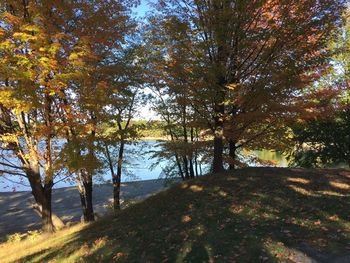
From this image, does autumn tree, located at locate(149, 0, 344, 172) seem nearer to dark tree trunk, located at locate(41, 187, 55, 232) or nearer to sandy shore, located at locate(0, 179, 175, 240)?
dark tree trunk, located at locate(41, 187, 55, 232)

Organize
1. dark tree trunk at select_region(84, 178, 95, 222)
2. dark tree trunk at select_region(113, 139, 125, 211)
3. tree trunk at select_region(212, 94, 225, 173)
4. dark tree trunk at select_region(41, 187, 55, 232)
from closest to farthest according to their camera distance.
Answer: tree trunk at select_region(212, 94, 225, 173), dark tree trunk at select_region(41, 187, 55, 232), dark tree trunk at select_region(84, 178, 95, 222), dark tree trunk at select_region(113, 139, 125, 211)

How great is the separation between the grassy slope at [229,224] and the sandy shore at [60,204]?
25.5 feet

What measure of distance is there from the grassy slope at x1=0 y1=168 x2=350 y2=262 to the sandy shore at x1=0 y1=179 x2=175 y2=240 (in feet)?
25.5

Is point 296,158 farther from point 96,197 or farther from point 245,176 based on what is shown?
point 96,197

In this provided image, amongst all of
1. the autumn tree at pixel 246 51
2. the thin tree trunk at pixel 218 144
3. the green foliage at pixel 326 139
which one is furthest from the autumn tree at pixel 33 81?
the green foliage at pixel 326 139

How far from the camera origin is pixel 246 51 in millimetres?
11969

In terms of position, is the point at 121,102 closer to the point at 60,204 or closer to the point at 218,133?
the point at 218,133

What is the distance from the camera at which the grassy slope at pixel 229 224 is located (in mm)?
6246

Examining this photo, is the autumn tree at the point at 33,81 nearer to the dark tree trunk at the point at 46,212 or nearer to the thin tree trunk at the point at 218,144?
the dark tree trunk at the point at 46,212

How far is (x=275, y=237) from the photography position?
646 cm

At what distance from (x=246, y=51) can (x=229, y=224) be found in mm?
6501

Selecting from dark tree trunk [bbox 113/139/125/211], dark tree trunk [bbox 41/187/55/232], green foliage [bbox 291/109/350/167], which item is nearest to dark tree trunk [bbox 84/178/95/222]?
dark tree trunk [bbox 41/187/55/232]

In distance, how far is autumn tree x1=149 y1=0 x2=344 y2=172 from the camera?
10.6m

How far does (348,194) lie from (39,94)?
337 inches
